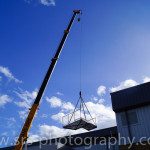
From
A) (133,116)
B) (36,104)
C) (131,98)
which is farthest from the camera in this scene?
(131,98)

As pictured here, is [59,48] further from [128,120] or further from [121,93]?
[128,120]

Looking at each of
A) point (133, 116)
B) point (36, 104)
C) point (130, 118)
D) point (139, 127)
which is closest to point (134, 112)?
point (133, 116)

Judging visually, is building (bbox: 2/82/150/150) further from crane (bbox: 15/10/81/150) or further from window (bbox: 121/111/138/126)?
crane (bbox: 15/10/81/150)

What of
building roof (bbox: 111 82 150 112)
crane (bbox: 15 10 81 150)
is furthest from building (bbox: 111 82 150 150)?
crane (bbox: 15 10 81 150)

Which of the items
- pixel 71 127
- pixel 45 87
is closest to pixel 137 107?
pixel 71 127

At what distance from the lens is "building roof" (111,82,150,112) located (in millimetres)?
20212

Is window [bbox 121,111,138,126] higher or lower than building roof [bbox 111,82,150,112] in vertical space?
lower

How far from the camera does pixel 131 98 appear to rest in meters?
21.0

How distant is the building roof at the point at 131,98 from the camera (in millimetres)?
20212

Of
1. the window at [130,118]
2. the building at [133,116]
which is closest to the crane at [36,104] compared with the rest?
the building at [133,116]

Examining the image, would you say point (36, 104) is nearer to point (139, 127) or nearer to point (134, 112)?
point (134, 112)

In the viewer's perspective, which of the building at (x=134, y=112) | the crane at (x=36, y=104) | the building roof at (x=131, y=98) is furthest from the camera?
the building roof at (x=131, y=98)

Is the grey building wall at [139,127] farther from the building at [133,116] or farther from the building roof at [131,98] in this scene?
the building roof at [131,98]

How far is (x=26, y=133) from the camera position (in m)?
16.0
